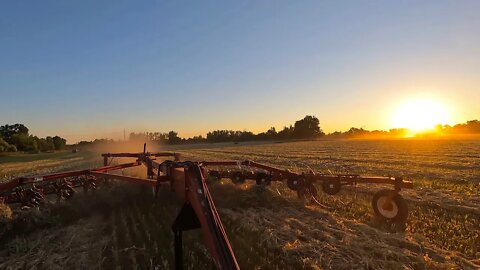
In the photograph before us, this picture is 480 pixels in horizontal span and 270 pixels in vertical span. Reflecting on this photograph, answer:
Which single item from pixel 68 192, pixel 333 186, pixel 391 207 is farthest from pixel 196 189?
pixel 68 192

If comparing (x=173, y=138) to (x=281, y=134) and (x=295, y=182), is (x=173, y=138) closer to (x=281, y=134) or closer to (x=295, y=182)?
(x=281, y=134)

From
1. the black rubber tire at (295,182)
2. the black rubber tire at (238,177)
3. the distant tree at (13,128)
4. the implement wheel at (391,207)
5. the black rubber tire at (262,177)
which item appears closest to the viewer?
the implement wheel at (391,207)

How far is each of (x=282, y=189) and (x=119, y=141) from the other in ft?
234

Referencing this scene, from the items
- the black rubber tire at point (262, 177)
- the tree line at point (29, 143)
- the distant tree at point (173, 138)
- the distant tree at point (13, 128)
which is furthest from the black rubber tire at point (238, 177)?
the distant tree at point (13, 128)

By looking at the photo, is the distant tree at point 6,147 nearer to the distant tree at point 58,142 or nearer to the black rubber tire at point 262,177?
the distant tree at point 58,142

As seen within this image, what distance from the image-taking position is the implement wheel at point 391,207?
23.6 feet

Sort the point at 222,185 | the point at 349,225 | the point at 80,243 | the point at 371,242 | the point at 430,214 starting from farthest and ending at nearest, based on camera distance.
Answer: the point at 222,185
the point at 430,214
the point at 349,225
the point at 80,243
the point at 371,242

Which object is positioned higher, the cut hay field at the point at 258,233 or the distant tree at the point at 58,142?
the distant tree at the point at 58,142

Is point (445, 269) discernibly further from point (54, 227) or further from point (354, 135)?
point (354, 135)

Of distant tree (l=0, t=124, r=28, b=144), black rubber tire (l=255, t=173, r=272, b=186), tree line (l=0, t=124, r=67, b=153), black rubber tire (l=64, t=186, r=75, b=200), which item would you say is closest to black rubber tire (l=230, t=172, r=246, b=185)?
black rubber tire (l=255, t=173, r=272, b=186)

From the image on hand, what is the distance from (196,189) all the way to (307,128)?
9692cm

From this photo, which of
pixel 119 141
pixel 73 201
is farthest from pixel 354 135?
pixel 73 201

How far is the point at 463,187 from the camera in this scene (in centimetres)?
1175

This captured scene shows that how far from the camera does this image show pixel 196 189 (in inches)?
136
